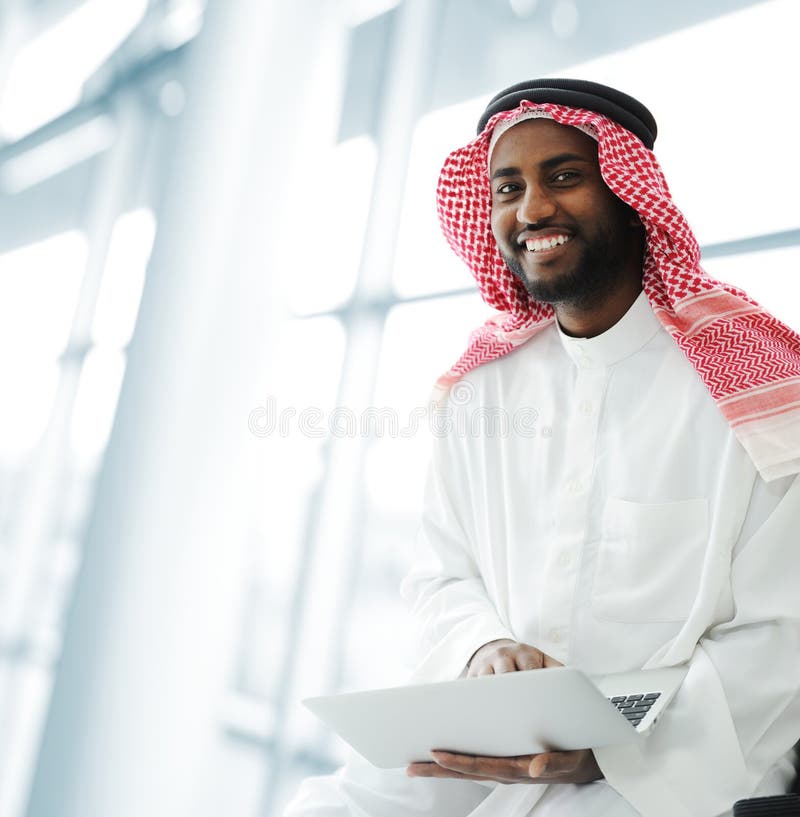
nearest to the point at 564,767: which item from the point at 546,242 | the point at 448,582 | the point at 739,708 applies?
the point at 739,708

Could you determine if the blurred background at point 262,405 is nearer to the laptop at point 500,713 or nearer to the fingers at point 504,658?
the fingers at point 504,658

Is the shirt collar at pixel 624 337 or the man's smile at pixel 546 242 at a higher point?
the man's smile at pixel 546 242

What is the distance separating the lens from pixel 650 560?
1.35 metres

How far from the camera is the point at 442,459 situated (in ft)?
5.49

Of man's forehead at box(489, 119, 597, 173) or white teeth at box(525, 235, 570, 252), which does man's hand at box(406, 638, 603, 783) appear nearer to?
white teeth at box(525, 235, 570, 252)

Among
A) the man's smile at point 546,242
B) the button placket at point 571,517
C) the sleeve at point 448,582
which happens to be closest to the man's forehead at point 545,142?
the man's smile at point 546,242

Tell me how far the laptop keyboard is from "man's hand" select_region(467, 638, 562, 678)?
13cm

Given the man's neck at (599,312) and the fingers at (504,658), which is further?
the man's neck at (599,312)

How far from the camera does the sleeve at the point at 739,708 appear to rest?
1.15 meters

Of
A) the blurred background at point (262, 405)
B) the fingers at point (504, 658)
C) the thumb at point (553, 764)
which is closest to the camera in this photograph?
the thumb at point (553, 764)

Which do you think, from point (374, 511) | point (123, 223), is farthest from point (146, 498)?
point (123, 223)

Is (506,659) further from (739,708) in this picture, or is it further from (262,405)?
(262,405)

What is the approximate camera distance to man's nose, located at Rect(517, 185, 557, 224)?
58.9 inches

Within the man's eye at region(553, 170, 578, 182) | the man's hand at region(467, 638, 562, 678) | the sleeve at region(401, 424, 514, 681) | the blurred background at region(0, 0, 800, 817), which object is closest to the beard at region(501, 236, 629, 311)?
the man's eye at region(553, 170, 578, 182)
